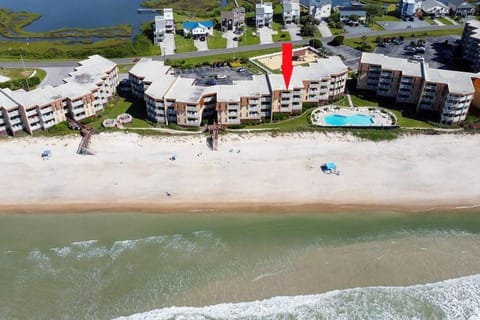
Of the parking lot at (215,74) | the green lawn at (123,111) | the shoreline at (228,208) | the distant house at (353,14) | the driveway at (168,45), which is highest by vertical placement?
the distant house at (353,14)

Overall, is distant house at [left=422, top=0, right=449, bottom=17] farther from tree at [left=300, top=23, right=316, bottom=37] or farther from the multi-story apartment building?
tree at [left=300, top=23, right=316, bottom=37]

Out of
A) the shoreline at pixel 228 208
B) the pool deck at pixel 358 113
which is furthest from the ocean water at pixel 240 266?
the pool deck at pixel 358 113

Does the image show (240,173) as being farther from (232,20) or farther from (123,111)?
(232,20)

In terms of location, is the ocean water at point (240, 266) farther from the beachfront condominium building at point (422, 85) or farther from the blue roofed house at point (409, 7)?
the blue roofed house at point (409, 7)

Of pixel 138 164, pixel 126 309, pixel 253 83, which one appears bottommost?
pixel 126 309

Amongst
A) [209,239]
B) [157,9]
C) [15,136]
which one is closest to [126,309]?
[209,239]

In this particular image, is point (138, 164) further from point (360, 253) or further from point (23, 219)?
point (360, 253)
